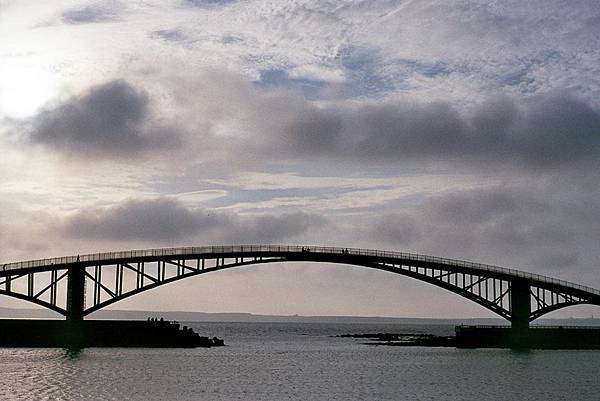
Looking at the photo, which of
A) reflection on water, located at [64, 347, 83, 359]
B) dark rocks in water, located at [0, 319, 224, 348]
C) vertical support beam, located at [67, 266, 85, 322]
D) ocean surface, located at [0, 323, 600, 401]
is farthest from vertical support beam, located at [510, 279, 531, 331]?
reflection on water, located at [64, 347, 83, 359]

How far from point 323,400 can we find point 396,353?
57632 millimetres

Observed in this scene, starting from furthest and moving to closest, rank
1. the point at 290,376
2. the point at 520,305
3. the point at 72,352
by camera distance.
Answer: the point at 520,305, the point at 72,352, the point at 290,376

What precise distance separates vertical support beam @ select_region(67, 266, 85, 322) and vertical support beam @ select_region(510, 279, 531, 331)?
5402 cm

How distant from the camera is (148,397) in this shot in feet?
211

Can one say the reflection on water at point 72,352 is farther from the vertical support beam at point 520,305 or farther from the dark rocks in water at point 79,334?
the vertical support beam at point 520,305

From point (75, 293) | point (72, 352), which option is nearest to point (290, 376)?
point (72, 352)

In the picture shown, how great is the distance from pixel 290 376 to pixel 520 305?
150 ft

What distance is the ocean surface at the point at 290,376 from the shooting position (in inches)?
2665

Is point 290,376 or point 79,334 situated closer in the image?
point 290,376

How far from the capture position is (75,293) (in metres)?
110

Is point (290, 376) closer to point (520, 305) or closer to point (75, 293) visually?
point (75, 293)

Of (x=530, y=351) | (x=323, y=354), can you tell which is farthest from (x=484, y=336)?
(x=323, y=354)

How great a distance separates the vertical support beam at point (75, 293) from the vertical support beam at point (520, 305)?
→ 5402 centimetres

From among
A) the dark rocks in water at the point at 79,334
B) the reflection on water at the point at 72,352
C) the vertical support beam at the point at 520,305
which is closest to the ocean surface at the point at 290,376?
the reflection on water at the point at 72,352
